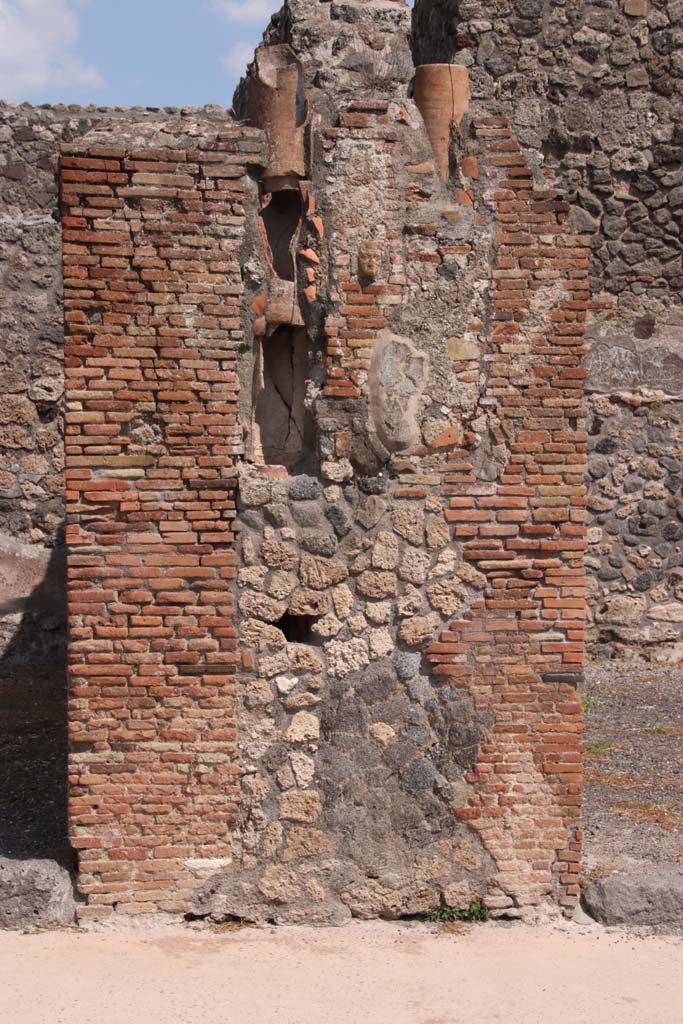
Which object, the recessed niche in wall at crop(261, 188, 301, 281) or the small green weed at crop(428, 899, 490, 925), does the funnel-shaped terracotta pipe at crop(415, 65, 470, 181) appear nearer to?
the recessed niche in wall at crop(261, 188, 301, 281)

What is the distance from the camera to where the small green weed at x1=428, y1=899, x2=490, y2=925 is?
561cm

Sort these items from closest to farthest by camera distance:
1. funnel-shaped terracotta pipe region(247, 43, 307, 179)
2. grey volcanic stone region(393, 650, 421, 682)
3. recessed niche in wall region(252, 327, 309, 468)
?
funnel-shaped terracotta pipe region(247, 43, 307, 179) → grey volcanic stone region(393, 650, 421, 682) → recessed niche in wall region(252, 327, 309, 468)

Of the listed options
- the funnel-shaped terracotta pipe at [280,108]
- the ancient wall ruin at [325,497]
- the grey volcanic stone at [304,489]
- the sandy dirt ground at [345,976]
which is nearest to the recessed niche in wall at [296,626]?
the ancient wall ruin at [325,497]

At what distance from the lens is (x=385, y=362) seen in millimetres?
5605

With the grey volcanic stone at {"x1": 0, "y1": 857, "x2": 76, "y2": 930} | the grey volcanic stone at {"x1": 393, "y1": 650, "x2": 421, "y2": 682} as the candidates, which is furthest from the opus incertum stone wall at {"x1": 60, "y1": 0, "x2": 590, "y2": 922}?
the grey volcanic stone at {"x1": 0, "y1": 857, "x2": 76, "y2": 930}

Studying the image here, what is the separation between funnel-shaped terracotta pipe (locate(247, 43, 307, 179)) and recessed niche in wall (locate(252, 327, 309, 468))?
76cm

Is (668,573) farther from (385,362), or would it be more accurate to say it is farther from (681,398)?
(385,362)

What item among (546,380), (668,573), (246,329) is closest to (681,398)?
(668,573)

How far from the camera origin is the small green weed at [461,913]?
5609 mm

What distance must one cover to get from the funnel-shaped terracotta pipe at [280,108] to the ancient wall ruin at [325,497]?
0.06ft

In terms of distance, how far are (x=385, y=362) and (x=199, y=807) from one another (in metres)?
2.21

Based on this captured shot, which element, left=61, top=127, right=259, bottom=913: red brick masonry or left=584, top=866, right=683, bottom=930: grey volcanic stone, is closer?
left=61, top=127, right=259, bottom=913: red brick masonry

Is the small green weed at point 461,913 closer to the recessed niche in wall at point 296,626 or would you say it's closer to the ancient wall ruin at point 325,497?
the ancient wall ruin at point 325,497

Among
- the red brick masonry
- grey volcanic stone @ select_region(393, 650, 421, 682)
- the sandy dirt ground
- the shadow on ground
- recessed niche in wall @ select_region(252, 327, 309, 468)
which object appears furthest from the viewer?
the shadow on ground
